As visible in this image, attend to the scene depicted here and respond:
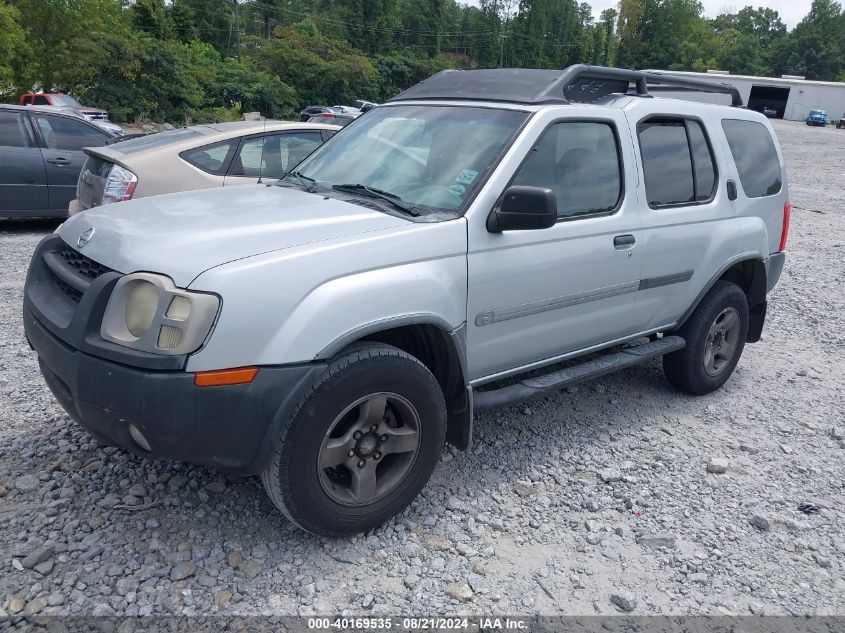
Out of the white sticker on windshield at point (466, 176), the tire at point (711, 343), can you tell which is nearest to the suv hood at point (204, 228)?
the white sticker on windshield at point (466, 176)

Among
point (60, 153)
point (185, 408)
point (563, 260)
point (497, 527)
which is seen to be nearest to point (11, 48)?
point (60, 153)

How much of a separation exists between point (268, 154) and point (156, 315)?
16.0 feet

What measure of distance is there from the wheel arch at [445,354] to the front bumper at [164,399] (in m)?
0.57

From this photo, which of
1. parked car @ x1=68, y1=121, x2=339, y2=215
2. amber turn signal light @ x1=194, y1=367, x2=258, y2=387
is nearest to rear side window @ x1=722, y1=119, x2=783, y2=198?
amber turn signal light @ x1=194, y1=367, x2=258, y2=387

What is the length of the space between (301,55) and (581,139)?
2106 inches

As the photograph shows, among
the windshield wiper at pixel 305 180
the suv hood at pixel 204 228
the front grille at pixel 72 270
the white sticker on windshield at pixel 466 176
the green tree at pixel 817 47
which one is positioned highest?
the green tree at pixel 817 47

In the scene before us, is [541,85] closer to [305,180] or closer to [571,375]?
[305,180]

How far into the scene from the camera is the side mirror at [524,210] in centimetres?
319

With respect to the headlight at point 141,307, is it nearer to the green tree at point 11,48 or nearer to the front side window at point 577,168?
the front side window at point 577,168

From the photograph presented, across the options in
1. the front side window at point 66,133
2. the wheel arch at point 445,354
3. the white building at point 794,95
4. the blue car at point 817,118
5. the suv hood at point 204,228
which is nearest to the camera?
the suv hood at point 204,228

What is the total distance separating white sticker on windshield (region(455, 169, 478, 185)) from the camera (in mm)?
3439

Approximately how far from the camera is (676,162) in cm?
439

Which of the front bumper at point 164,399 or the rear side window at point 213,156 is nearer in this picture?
the front bumper at point 164,399

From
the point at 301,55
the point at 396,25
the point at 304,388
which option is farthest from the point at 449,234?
the point at 396,25
